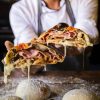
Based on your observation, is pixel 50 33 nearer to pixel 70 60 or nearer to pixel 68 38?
pixel 68 38

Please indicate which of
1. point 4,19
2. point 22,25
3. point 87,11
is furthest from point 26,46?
point 4,19

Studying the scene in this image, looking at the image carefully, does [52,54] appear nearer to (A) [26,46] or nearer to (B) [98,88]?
(A) [26,46]

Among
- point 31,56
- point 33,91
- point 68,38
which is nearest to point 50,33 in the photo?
point 68,38

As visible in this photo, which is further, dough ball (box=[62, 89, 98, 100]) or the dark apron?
the dark apron

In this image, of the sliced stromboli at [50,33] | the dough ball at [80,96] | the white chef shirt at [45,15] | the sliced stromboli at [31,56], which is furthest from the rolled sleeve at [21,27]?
the dough ball at [80,96]

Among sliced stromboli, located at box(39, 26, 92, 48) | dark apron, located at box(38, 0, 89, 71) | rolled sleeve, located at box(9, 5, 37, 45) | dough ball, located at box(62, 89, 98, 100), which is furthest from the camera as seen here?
dark apron, located at box(38, 0, 89, 71)

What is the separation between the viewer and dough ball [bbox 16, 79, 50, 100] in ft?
3.88

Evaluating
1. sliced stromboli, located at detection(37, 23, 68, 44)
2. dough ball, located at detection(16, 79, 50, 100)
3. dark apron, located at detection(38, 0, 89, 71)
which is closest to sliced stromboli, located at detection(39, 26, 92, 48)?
sliced stromboli, located at detection(37, 23, 68, 44)

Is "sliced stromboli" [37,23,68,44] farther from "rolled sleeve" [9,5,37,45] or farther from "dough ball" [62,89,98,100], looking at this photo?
"dough ball" [62,89,98,100]

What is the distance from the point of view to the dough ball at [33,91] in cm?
118

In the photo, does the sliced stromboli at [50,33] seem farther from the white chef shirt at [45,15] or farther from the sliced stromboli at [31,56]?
the white chef shirt at [45,15]

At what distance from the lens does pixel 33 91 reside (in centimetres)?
118

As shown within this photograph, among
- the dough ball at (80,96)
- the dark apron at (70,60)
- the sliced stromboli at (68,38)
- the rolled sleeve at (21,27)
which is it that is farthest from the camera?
the dark apron at (70,60)

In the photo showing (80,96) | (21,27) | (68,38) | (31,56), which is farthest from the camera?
(21,27)
